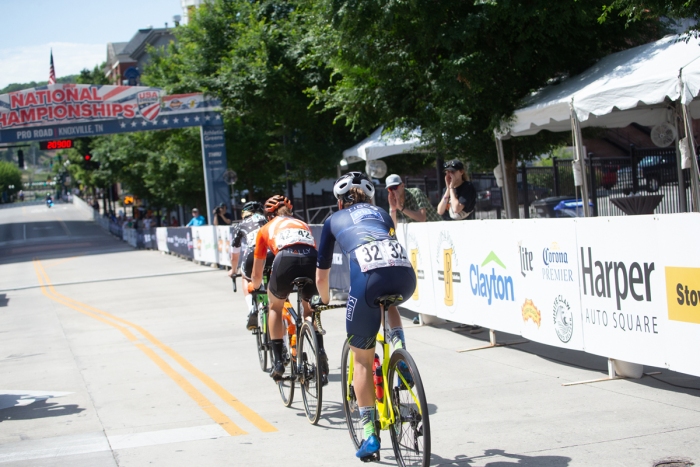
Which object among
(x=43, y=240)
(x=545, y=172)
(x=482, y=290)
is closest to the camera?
(x=482, y=290)

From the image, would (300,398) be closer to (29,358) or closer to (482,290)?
(482,290)

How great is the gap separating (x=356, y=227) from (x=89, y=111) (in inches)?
1200

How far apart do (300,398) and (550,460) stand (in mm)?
3000

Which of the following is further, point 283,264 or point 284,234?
point 284,234

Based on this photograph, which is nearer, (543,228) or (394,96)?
(543,228)

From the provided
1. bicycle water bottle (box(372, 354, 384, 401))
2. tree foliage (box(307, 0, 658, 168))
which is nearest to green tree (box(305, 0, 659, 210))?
tree foliage (box(307, 0, 658, 168))

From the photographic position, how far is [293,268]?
277 inches

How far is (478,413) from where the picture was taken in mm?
6758

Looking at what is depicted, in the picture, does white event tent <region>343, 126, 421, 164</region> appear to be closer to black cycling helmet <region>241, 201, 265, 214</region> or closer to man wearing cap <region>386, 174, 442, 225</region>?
man wearing cap <region>386, 174, 442, 225</region>

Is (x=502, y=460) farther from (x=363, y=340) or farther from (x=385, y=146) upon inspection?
(x=385, y=146)

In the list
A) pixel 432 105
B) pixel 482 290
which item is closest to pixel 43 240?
pixel 432 105

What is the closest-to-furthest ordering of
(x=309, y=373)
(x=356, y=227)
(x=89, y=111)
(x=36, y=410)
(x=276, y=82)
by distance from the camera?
(x=356, y=227), (x=309, y=373), (x=36, y=410), (x=276, y=82), (x=89, y=111)

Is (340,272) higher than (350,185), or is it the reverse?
(350,185)

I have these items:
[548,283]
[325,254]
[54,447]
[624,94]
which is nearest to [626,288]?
[548,283]
